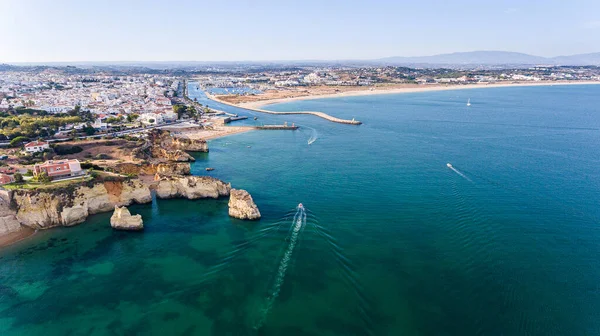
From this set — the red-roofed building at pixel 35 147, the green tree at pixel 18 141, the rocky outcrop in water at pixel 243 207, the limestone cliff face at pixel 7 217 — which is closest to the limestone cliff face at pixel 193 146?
the red-roofed building at pixel 35 147

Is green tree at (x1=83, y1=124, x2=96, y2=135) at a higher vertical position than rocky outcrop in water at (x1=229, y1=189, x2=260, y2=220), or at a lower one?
higher

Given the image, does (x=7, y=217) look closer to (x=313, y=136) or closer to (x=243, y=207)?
(x=243, y=207)

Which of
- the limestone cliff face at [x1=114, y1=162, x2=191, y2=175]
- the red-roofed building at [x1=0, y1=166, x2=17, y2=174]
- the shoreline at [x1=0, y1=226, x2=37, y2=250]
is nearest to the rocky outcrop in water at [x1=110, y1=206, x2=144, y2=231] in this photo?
the shoreline at [x1=0, y1=226, x2=37, y2=250]

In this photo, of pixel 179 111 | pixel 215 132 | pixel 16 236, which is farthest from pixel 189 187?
pixel 179 111

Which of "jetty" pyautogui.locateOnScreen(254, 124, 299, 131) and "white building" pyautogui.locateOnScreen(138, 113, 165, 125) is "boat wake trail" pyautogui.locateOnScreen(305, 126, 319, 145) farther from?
"white building" pyautogui.locateOnScreen(138, 113, 165, 125)

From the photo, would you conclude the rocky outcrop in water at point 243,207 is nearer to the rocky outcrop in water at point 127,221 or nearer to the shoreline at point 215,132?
the rocky outcrop in water at point 127,221
